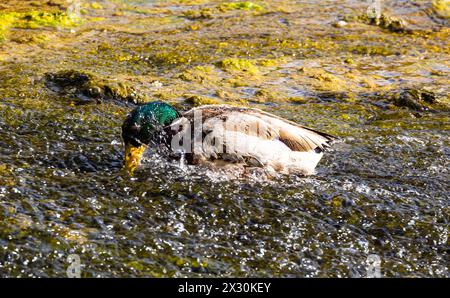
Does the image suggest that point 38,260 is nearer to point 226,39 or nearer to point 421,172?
point 421,172

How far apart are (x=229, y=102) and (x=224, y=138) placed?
2350 mm

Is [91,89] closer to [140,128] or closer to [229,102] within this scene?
[229,102]

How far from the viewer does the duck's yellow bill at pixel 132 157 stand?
21.0ft

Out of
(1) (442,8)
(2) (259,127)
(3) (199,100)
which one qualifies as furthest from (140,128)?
(1) (442,8)

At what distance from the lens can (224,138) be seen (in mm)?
6258

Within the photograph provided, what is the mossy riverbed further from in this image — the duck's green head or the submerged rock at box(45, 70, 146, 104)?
the duck's green head

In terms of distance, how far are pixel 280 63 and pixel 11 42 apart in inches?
160

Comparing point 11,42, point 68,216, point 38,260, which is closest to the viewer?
point 38,260

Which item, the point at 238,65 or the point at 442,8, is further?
the point at 442,8

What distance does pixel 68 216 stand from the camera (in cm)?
535

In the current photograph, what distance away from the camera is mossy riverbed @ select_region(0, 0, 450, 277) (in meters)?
5.03

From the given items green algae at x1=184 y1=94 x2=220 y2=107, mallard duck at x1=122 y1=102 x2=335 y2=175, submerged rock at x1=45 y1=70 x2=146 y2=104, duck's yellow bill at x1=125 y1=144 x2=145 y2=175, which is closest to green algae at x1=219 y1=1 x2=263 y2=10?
green algae at x1=184 y1=94 x2=220 y2=107

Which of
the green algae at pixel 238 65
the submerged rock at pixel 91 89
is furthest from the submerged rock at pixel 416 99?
the submerged rock at pixel 91 89

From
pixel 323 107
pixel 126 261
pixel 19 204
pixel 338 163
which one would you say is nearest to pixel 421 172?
pixel 338 163
